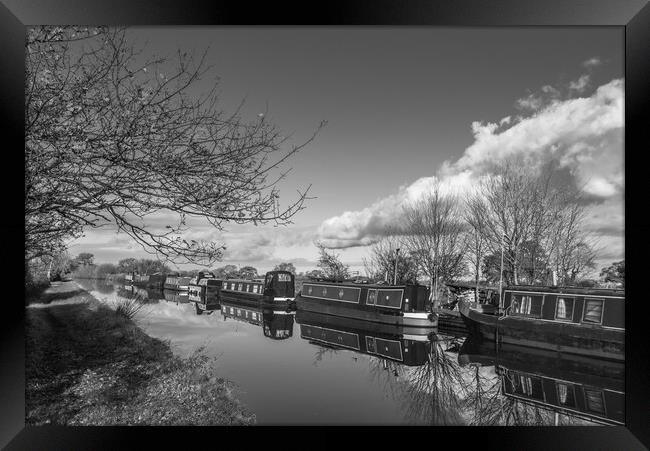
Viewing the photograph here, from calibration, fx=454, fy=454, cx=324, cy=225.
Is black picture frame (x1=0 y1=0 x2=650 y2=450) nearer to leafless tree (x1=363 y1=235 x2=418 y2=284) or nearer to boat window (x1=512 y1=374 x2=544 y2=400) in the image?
boat window (x1=512 y1=374 x2=544 y2=400)

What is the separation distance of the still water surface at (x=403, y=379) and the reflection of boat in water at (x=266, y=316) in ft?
2.13

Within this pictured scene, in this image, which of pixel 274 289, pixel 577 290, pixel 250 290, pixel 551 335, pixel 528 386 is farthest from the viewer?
pixel 250 290

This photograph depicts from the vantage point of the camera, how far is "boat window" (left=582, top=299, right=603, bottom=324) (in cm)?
795

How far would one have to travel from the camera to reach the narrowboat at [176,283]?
2666 centimetres

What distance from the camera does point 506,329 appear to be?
9.34m

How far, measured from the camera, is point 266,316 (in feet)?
54.6

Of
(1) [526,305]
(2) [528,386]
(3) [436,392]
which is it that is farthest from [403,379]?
(1) [526,305]

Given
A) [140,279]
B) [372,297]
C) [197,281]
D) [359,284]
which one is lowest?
[140,279]
